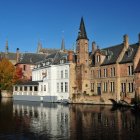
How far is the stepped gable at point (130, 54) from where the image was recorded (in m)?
54.8

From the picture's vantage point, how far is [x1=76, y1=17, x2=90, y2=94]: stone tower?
2547 inches

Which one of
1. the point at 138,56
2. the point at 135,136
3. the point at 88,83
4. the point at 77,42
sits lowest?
the point at 135,136

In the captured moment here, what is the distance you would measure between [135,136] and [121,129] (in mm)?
3427

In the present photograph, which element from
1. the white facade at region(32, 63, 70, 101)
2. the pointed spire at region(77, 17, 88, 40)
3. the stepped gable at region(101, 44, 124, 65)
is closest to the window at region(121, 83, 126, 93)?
the stepped gable at region(101, 44, 124, 65)

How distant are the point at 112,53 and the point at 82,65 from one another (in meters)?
7.72

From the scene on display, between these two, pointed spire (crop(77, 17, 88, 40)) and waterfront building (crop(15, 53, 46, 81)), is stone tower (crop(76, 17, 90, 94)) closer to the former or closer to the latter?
pointed spire (crop(77, 17, 88, 40))

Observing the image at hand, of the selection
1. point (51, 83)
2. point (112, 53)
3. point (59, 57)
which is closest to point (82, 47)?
point (112, 53)

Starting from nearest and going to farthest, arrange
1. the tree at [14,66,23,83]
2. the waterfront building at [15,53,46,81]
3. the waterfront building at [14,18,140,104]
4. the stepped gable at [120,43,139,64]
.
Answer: the stepped gable at [120,43,139,64]
the waterfront building at [14,18,140,104]
the tree at [14,66,23,83]
the waterfront building at [15,53,46,81]

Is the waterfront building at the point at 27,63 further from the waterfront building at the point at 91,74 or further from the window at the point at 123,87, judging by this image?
the window at the point at 123,87

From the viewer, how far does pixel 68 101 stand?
63750 millimetres

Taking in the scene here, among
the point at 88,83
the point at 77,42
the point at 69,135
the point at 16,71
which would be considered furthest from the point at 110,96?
the point at 16,71

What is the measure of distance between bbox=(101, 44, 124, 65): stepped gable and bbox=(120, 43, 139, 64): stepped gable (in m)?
1.68

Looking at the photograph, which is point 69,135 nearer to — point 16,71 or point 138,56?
point 138,56

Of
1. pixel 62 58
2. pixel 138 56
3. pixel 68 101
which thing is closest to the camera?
pixel 138 56
